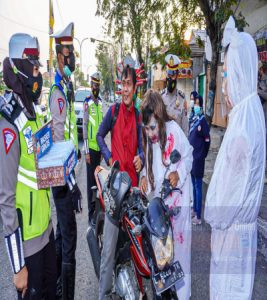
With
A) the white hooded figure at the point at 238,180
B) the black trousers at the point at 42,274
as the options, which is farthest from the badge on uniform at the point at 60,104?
the white hooded figure at the point at 238,180

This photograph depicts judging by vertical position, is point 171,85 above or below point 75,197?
above

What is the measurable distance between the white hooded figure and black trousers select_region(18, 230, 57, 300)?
110cm

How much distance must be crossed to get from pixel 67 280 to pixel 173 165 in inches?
52.6

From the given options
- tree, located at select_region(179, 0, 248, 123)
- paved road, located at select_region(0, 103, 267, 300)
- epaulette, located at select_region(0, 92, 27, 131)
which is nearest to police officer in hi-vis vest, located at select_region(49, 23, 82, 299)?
paved road, located at select_region(0, 103, 267, 300)

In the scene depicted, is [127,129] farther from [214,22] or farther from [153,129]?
[214,22]

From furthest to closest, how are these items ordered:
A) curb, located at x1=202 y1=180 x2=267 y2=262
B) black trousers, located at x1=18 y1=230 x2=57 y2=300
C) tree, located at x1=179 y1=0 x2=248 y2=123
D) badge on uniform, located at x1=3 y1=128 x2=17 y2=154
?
1. tree, located at x1=179 y1=0 x2=248 y2=123
2. curb, located at x1=202 y1=180 x2=267 y2=262
3. black trousers, located at x1=18 y1=230 x2=57 y2=300
4. badge on uniform, located at x1=3 y1=128 x2=17 y2=154

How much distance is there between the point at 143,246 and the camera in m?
2.03

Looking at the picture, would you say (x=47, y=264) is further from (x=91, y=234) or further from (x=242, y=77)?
(x=242, y=77)

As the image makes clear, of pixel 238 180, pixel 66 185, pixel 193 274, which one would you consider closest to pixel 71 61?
pixel 66 185

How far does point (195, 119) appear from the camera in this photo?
16.0ft

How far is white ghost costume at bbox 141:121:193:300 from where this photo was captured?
2744 millimetres

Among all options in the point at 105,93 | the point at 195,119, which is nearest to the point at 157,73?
the point at 195,119

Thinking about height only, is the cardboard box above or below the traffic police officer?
below

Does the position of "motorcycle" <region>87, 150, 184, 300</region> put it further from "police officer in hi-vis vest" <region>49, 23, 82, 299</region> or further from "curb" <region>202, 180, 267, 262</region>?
"curb" <region>202, 180, 267, 262</region>
